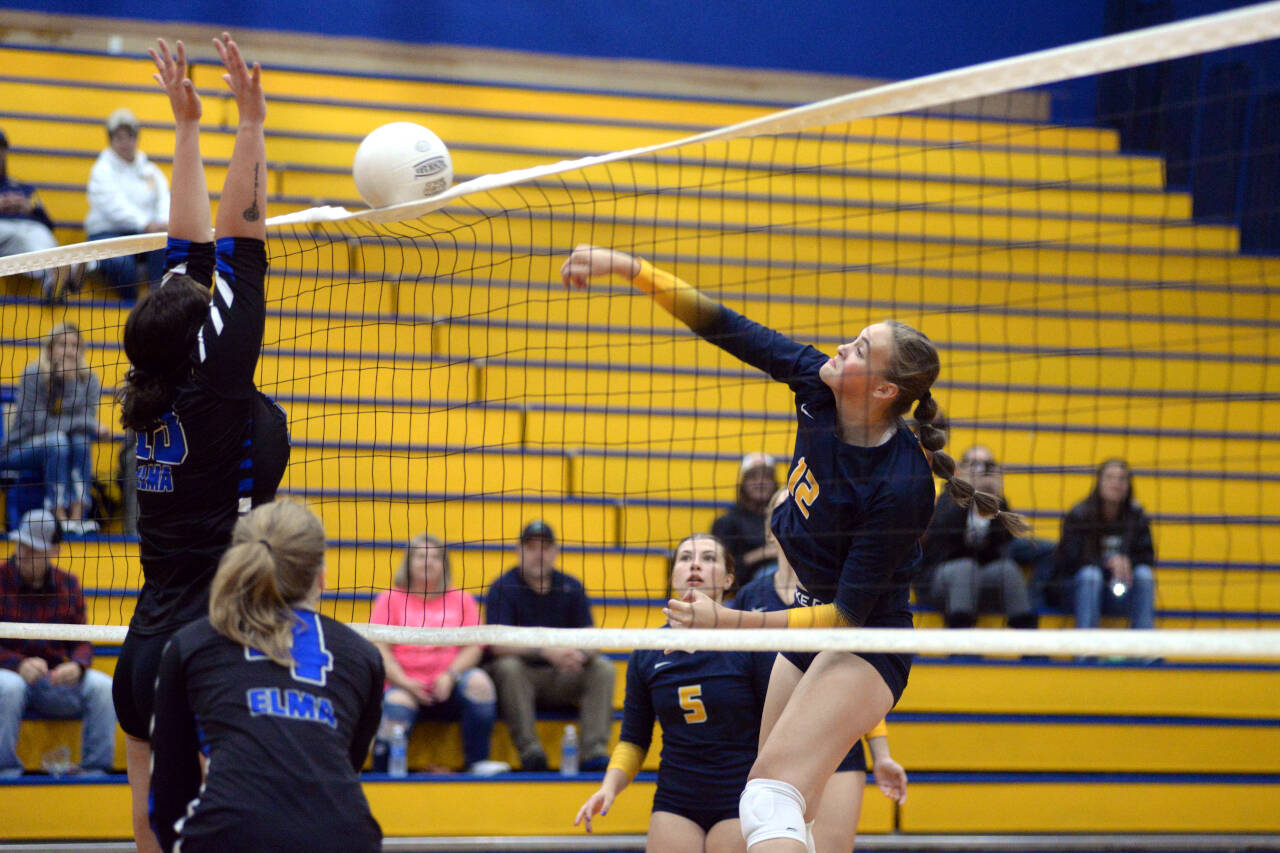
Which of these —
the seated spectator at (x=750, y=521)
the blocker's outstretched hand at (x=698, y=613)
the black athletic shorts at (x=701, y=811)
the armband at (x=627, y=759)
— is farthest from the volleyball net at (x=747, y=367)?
the blocker's outstretched hand at (x=698, y=613)

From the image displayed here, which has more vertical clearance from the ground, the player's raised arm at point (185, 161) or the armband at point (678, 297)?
the player's raised arm at point (185, 161)

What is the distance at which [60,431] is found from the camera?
776 cm

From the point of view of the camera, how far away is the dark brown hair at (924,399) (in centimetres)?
401

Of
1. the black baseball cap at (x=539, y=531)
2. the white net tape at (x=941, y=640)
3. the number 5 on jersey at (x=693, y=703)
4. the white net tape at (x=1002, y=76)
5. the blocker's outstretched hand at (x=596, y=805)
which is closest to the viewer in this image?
the white net tape at (x=1002, y=76)

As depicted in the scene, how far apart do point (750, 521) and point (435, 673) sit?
2.02 m

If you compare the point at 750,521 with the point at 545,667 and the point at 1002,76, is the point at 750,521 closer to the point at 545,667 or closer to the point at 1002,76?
the point at 545,667

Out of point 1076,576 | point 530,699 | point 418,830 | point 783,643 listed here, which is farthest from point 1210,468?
point 783,643

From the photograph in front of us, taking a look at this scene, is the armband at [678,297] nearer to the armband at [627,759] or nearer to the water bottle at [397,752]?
the armband at [627,759]

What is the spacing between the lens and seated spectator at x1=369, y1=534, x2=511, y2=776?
7.08m

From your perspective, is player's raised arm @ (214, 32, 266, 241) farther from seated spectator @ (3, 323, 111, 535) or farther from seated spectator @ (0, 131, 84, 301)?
seated spectator @ (0, 131, 84, 301)

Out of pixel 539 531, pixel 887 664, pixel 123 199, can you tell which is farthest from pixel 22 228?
pixel 887 664

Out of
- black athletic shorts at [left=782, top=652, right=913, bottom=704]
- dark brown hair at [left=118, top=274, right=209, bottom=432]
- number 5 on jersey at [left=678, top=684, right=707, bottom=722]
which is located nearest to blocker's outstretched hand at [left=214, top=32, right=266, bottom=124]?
dark brown hair at [left=118, top=274, right=209, bottom=432]

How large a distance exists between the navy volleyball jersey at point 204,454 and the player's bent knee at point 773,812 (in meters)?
1.76

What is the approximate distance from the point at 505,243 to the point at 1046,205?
5.01m
